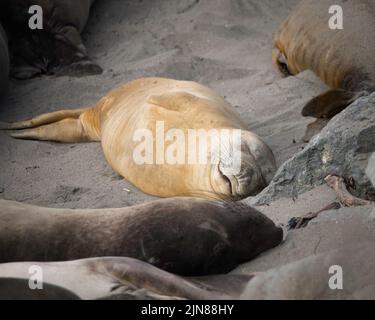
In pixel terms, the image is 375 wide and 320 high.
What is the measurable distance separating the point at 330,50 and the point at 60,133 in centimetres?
195

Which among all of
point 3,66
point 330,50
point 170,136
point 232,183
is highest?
point 330,50

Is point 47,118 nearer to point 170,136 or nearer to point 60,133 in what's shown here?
point 60,133

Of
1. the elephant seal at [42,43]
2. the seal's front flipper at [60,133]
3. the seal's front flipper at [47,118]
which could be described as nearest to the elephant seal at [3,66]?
the elephant seal at [42,43]

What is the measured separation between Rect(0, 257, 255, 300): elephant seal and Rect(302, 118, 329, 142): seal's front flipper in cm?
202

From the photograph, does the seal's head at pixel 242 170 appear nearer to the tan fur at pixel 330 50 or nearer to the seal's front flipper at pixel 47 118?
the tan fur at pixel 330 50

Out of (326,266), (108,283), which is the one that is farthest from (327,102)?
(108,283)

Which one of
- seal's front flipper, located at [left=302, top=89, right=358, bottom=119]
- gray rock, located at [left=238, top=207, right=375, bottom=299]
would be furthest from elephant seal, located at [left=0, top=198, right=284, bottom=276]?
seal's front flipper, located at [left=302, top=89, right=358, bottom=119]

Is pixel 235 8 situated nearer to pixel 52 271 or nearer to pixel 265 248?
pixel 265 248

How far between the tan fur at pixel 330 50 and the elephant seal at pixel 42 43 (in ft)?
5.55

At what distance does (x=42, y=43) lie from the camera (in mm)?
7113
